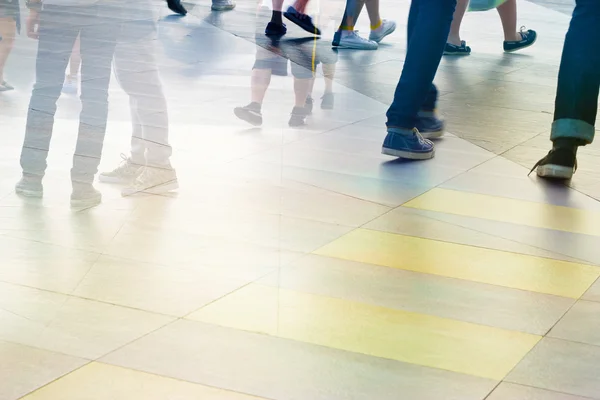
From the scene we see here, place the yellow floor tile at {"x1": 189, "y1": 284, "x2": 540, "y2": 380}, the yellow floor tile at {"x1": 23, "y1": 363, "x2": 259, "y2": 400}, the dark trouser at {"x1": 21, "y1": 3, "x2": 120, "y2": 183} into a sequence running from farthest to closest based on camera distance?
1. the dark trouser at {"x1": 21, "y1": 3, "x2": 120, "y2": 183}
2. the yellow floor tile at {"x1": 189, "y1": 284, "x2": 540, "y2": 380}
3. the yellow floor tile at {"x1": 23, "y1": 363, "x2": 259, "y2": 400}

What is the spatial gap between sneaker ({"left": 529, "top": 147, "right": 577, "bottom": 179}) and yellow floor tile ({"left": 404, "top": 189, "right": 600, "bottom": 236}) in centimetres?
36

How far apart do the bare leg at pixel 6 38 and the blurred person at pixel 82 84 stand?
133 millimetres

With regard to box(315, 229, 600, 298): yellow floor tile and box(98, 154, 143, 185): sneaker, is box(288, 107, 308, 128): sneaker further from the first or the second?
box(315, 229, 600, 298): yellow floor tile

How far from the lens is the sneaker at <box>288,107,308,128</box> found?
446 cm

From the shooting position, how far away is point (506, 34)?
24.6ft

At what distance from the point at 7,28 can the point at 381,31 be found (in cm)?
282

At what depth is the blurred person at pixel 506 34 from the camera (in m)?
7.24

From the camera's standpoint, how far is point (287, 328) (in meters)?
2.16

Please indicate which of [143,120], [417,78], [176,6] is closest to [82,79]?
[143,120]

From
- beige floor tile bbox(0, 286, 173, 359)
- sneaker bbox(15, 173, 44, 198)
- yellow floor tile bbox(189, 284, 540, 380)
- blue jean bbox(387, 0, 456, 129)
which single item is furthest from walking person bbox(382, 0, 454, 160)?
beige floor tile bbox(0, 286, 173, 359)

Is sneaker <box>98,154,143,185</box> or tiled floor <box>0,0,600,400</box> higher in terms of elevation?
tiled floor <box>0,0,600,400</box>

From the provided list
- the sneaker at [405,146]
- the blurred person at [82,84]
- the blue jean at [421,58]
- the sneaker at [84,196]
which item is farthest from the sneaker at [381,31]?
the sneaker at [84,196]

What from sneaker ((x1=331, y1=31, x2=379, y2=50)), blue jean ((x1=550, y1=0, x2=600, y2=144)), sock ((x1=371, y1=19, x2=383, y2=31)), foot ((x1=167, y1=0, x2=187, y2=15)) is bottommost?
foot ((x1=167, y1=0, x2=187, y2=15))

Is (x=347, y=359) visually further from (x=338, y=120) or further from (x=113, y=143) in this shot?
(x=338, y=120)
